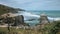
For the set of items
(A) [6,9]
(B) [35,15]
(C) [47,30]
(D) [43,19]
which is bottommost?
(C) [47,30]

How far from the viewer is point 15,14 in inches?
244

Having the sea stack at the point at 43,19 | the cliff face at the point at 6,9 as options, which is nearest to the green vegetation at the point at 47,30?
the sea stack at the point at 43,19

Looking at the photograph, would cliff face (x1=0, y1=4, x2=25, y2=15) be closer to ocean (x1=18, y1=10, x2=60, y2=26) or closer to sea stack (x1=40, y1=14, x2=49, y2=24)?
ocean (x1=18, y1=10, x2=60, y2=26)

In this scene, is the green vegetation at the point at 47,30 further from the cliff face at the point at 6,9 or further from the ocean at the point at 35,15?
the cliff face at the point at 6,9

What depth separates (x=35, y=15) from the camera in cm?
613

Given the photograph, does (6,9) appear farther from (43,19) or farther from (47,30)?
(47,30)

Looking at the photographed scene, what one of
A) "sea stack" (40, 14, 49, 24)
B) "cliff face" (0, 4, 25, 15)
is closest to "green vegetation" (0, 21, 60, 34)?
"sea stack" (40, 14, 49, 24)

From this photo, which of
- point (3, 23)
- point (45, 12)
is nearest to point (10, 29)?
point (3, 23)

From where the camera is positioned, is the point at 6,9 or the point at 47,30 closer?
the point at 47,30

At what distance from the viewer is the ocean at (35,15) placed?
19.8ft

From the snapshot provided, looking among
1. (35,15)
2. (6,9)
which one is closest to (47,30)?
(35,15)

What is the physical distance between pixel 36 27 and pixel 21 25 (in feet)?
1.50

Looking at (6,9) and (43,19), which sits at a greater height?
(6,9)

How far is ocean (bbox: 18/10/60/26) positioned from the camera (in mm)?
6040
